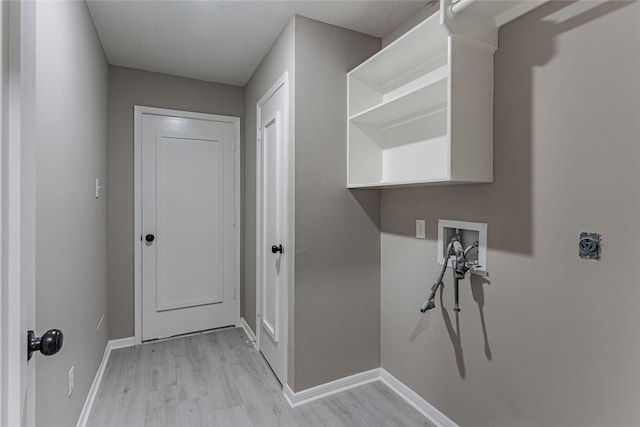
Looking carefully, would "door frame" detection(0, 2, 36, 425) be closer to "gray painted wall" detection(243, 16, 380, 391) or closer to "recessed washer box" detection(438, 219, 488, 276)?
"gray painted wall" detection(243, 16, 380, 391)

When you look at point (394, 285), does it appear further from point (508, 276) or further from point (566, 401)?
point (566, 401)

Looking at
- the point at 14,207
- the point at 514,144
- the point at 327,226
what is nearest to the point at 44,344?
the point at 14,207

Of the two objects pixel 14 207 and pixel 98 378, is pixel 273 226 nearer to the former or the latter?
pixel 98 378

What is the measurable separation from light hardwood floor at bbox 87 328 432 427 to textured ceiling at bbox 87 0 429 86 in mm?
2392

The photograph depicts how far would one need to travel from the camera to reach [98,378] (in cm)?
226

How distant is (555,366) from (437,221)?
84cm

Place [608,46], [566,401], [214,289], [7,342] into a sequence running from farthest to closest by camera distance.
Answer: [214,289] → [566,401] → [608,46] → [7,342]

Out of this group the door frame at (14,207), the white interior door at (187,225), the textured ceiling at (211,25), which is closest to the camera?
the door frame at (14,207)

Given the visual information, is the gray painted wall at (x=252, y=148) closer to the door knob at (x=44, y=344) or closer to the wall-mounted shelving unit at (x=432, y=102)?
the wall-mounted shelving unit at (x=432, y=102)

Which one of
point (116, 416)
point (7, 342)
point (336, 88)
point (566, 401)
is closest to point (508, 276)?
point (566, 401)

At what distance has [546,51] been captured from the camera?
1379mm

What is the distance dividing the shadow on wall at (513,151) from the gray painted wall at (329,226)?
→ 0.66 metres

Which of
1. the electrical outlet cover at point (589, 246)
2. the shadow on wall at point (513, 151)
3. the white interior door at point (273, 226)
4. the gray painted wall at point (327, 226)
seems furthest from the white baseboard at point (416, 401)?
the electrical outlet cover at point (589, 246)

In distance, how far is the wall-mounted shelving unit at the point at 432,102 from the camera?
1.46 metres
